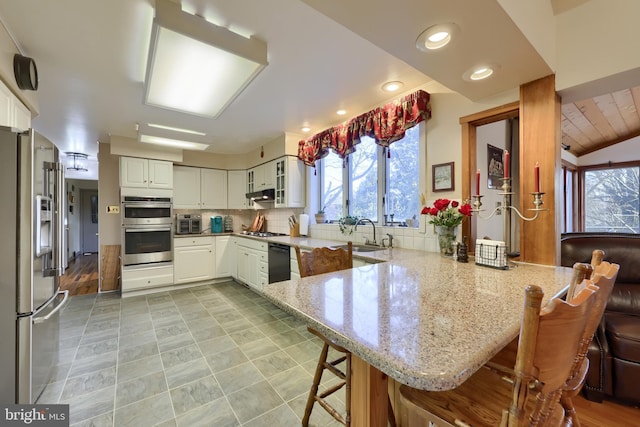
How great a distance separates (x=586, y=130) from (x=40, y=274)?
18.1ft

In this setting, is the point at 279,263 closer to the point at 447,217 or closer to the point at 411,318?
the point at 447,217

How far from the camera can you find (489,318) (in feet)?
2.76

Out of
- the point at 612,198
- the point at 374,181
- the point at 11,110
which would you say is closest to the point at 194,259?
the point at 11,110

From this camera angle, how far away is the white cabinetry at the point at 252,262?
12.0 feet

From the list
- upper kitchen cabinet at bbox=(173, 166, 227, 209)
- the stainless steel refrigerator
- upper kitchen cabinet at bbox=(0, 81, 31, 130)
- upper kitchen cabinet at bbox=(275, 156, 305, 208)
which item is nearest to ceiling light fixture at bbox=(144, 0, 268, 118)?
upper kitchen cabinet at bbox=(0, 81, 31, 130)

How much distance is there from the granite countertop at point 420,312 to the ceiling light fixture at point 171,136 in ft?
10.1

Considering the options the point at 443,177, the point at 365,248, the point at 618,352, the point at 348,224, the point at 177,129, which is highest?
the point at 177,129

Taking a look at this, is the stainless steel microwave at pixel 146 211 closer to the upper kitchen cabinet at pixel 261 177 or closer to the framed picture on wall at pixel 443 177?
the upper kitchen cabinet at pixel 261 177

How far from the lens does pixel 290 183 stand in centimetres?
384

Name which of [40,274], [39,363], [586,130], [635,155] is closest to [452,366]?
[40,274]

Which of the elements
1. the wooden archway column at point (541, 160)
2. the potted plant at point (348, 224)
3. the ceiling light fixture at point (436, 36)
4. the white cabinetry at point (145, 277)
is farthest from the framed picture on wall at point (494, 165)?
the white cabinetry at point (145, 277)

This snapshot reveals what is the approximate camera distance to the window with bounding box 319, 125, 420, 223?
2.74m

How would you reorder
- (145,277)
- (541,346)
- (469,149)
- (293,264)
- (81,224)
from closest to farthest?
1. (541,346)
2. (469,149)
3. (293,264)
4. (145,277)
5. (81,224)

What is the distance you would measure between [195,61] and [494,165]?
2.84 m
